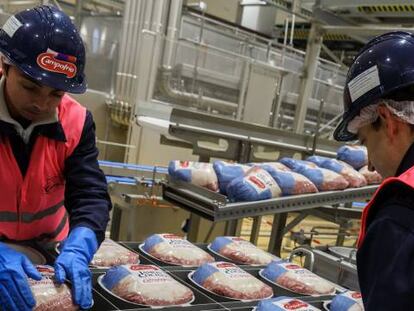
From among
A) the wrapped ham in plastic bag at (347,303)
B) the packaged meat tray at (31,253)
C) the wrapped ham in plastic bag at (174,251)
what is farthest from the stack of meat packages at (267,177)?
the packaged meat tray at (31,253)

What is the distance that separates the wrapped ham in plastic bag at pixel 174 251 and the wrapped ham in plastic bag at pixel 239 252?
0.36 ft

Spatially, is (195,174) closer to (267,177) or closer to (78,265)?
(267,177)

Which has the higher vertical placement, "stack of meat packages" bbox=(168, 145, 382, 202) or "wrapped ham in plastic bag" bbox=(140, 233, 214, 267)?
"stack of meat packages" bbox=(168, 145, 382, 202)

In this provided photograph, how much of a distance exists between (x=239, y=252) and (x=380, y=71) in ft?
3.57

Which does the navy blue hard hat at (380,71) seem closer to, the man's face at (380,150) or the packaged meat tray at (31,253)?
the man's face at (380,150)

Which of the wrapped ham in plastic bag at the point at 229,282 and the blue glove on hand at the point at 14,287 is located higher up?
the blue glove on hand at the point at 14,287

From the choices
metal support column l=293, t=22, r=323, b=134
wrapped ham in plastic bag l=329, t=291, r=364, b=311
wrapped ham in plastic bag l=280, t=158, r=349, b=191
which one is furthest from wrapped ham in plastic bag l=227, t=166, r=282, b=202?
metal support column l=293, t=22, r=323, b=134

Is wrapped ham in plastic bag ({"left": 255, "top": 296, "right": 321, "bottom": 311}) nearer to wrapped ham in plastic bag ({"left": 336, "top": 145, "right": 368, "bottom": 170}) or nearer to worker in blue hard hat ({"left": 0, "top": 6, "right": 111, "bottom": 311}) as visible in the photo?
worker in blue hard hat ({"left": 0, "top": 6, "right": 111, "bottom": 311})

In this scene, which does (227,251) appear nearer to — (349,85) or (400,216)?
(349,85)

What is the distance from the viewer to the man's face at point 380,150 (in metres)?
0.98

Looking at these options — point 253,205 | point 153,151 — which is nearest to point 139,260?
point 253,205

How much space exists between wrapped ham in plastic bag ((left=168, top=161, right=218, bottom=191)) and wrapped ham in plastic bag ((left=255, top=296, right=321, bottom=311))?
877 millimetres

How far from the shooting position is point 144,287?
Answer: 4.62 ft

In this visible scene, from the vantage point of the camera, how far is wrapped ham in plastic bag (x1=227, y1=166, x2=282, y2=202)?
6.90ft
